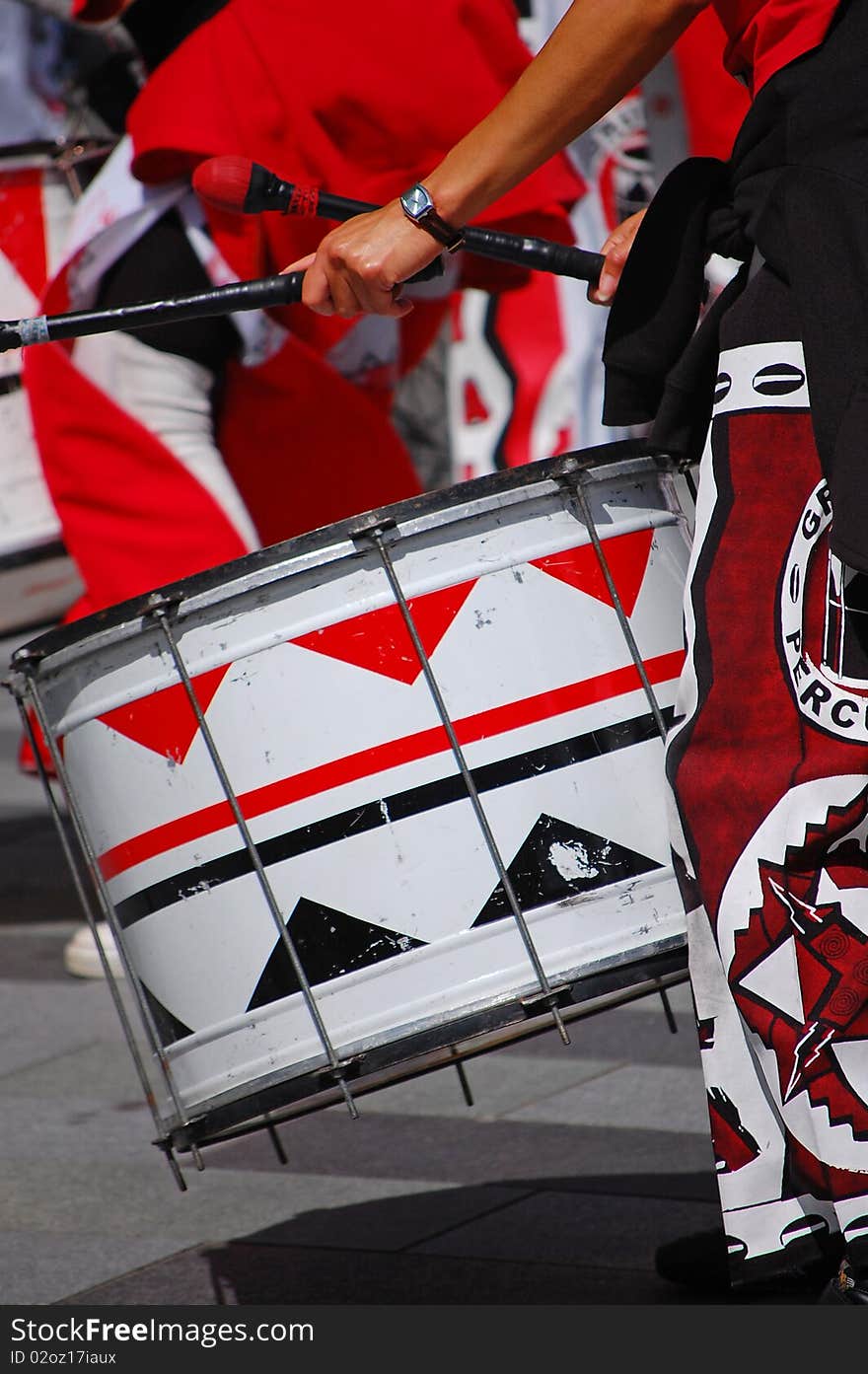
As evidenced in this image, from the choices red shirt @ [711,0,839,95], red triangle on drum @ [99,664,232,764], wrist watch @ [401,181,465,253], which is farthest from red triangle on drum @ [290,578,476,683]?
red shirt @ [711,0,839,95]

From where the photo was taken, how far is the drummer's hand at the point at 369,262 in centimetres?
175

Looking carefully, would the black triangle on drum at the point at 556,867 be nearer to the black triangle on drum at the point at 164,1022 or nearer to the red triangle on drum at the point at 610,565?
the red triangle on drum at the point at 610,565

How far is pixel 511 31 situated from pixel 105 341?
2.84 ft

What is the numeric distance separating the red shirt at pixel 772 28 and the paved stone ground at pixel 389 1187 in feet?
4.40

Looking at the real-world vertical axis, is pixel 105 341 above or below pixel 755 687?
above

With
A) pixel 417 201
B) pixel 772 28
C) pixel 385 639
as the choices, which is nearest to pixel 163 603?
pixel 385 639

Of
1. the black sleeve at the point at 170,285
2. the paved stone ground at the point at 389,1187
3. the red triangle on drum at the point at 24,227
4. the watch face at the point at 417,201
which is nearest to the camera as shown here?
the watch face at the point at 417,201

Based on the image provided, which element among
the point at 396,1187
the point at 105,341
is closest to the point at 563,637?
the point at 396,1187

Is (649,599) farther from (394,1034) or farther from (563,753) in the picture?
(394,1034)

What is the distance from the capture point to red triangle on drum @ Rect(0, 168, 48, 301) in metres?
3.83

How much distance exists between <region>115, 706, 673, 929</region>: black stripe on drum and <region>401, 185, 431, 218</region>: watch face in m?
0.52

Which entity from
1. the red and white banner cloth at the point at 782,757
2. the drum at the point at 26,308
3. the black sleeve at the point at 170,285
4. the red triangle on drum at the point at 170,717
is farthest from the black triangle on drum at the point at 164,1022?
the drum at the point at 26,308

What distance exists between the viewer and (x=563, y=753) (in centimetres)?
185

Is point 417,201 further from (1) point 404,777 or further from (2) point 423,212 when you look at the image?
(1) point 404,777
